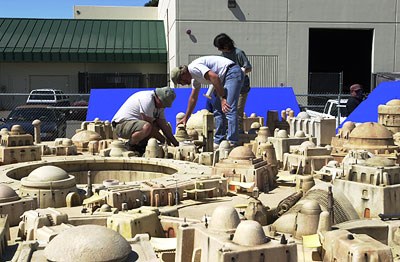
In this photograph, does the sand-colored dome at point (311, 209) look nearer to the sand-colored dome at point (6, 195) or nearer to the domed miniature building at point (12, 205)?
the domed miniature building at point (12, 205)

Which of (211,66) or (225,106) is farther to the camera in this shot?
(211,66)

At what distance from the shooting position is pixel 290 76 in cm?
2722

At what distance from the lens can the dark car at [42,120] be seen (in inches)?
667

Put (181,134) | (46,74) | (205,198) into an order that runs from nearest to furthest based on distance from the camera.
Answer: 1. (205,198)
2. (181,134)
3. (46,74)

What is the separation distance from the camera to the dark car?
16953 mm

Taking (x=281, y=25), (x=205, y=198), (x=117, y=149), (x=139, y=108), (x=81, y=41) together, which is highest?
(x=281, y=25)

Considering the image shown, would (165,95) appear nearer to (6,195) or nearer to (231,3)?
(6,195)

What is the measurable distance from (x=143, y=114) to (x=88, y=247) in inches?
287

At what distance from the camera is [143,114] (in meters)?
11.7

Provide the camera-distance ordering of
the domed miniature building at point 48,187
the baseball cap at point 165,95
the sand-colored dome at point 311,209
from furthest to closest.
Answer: the baseball cap at point 165,95, the domed miniature building at point 48,187, the sand-colored dome at point 311,209

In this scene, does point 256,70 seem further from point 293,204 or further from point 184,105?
point 293,204

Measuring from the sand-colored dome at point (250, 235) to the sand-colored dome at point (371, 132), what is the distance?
6.59m

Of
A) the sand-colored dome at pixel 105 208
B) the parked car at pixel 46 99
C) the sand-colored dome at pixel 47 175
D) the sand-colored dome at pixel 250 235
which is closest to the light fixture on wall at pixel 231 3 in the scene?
the parked car at pixel 46 99

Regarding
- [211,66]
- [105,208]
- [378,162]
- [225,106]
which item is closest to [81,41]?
[211,66]
